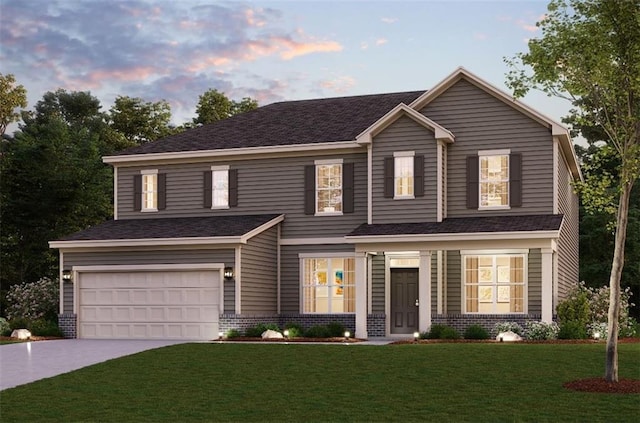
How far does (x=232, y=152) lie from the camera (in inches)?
1228

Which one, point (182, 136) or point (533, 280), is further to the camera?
point (182, 136)

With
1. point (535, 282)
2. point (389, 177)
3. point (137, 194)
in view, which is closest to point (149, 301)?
point (137, 194)

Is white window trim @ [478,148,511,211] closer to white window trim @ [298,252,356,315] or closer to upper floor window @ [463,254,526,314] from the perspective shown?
upper floor window @ [463,254,526,314]

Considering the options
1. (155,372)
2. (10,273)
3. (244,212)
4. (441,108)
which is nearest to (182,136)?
(244,212)

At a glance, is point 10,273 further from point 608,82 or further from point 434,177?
point 608,82

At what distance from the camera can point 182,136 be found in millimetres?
33781

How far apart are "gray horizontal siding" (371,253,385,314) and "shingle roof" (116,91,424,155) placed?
4.11 meters

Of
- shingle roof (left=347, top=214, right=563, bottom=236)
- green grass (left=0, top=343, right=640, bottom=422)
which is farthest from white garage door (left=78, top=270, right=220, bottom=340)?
green grass (left=0, top=343, right=640, bottom=422)

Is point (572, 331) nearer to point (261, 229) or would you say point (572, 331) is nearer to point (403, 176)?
point (403, 176)

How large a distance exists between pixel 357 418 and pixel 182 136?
71.0 feet

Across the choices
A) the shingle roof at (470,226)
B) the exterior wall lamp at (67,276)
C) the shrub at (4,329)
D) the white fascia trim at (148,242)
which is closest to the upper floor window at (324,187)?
the shingle roof at (470,226)

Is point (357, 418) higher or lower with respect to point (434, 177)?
lower

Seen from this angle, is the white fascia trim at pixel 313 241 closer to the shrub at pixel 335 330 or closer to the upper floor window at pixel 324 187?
the upper floor window at pixel 324 187

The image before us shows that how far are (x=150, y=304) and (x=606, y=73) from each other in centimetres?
1720
